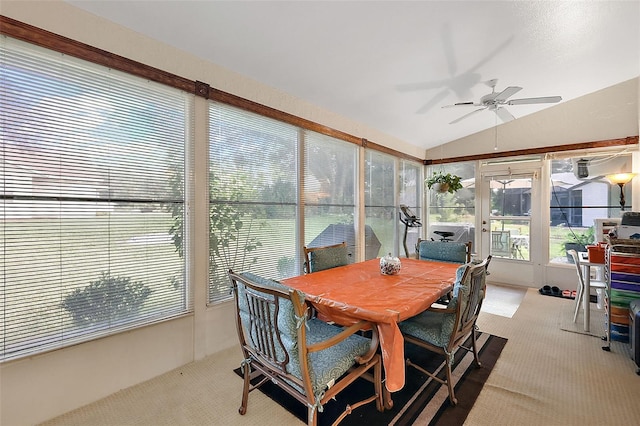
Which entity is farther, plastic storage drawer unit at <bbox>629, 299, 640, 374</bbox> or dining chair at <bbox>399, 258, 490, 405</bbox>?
plastic storage drawer unit at <bbox>629, 299, 640, 374</bbox>

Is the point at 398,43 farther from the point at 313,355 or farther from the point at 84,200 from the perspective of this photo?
the point at 84,200

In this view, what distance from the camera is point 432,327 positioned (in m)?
2.08

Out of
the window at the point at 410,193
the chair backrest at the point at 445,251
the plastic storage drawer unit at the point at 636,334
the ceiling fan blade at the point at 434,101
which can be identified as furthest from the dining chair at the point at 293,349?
the window at the point at 410,193

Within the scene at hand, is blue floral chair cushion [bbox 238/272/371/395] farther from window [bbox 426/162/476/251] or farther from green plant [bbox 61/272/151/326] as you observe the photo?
window [bbox 426/162/476/251]

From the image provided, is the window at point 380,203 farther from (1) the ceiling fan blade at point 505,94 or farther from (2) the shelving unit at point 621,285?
(2) the shelving unit at point 621,285

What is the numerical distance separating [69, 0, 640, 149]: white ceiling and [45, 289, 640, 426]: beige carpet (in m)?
2.71

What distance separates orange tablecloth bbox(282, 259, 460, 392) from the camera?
1595 mm

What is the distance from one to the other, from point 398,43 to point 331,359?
266 cm

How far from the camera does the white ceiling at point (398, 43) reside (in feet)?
7.03

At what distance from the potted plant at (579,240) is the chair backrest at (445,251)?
9.18 ft

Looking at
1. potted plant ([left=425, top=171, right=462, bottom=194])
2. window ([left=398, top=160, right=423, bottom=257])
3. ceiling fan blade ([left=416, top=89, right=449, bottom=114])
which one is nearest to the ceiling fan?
ceiling fan blade ([left=416, top=89, right=449, bottom=114])

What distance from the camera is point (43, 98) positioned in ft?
5.93

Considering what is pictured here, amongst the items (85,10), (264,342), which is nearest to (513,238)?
(264,342)

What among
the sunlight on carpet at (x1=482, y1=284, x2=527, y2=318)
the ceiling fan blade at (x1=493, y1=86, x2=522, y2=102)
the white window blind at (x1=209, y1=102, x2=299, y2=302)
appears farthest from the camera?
the sunlight on carpet at (x1=482, y1=284, x2=527, y2=318)
